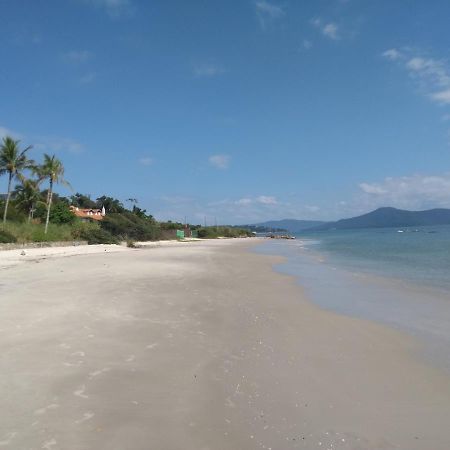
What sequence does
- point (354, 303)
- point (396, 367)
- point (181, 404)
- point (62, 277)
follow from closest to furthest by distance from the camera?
point (181, 404) → point (396, 367) → point (354, 303) → point (62, 277)

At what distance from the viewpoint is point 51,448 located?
3.34 m

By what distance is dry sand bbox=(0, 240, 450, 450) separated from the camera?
3670 mm

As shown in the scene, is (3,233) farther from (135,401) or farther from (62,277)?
(135,401)

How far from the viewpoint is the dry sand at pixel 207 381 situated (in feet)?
12.0

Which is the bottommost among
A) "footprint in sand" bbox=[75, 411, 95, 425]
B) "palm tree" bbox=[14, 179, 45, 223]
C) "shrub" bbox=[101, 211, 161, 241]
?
"footprint in sand" bbox=[75, 411, 95, 425]

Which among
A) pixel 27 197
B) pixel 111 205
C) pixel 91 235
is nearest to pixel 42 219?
pixel 27 197

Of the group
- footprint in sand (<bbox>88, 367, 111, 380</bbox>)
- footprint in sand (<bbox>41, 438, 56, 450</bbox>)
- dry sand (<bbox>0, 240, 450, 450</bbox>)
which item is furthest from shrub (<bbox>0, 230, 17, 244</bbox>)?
footprint in sand (<bbox>41, 438, 56, 450</bbox>)

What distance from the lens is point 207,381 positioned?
195 inches

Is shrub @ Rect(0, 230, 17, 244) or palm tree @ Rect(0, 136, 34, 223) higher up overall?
palm tree @ Rect(0, 136, 34, 223)

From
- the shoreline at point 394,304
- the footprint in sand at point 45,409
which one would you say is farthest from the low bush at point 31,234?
the footprint in sand at point 45,409

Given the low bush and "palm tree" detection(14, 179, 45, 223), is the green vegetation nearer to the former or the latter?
"palm tree" detection(14, 179, 45, 223)

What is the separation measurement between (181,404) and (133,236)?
50.2 metres

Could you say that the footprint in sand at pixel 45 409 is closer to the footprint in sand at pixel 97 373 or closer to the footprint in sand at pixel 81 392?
the footprint in sand at pixel 81 392

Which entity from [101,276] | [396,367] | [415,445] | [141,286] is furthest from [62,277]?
[415,445]
